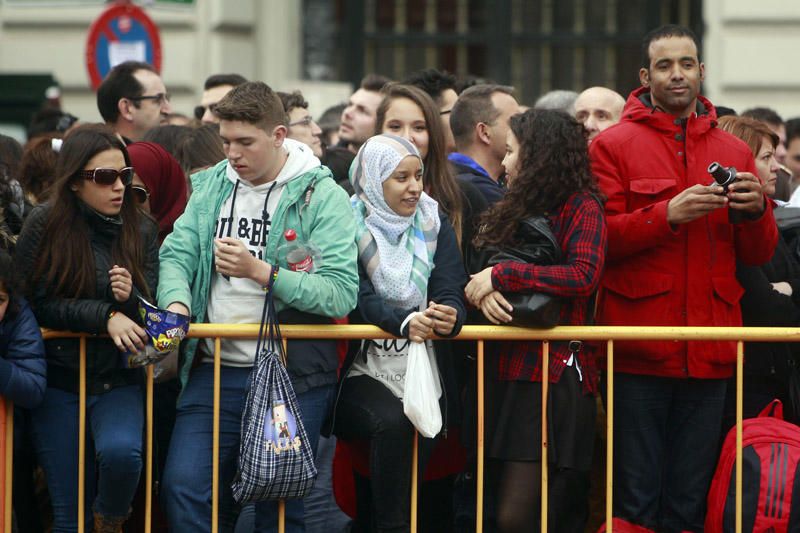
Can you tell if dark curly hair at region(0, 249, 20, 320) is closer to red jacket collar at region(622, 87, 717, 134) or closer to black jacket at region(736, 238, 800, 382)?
red jacket collar at region(622, 87, 717, 134)

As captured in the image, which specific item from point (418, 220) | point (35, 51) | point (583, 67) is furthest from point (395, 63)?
point (418, 220)

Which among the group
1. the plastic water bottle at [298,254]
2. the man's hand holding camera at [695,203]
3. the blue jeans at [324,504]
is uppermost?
the man's hand holding camera at [695,203]

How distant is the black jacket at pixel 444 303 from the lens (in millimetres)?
5273

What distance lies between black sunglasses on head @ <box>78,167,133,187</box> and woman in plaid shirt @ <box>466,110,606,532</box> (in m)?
1.36

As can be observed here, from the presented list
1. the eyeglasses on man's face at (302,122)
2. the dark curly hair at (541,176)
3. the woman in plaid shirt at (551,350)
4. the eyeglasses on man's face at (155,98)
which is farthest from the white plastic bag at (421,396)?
the eyeglasses on man's face at (155,98)

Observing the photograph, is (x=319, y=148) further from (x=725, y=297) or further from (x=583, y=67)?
(x=583, y=67)

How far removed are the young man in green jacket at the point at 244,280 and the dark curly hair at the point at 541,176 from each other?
0.59 m

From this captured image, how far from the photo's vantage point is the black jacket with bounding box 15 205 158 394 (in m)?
5.13

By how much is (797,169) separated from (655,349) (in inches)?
152

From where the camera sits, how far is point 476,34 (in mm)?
13203


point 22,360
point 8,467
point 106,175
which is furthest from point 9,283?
point 8,467

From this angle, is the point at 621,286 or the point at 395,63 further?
the point at 395,63

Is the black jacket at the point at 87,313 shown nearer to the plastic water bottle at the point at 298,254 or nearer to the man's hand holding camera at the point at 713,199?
the plastic water bottle at the point at 298,254

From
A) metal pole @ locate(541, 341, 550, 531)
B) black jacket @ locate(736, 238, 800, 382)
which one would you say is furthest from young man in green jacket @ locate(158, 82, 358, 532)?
black jacket @ locate(736, 238, 800, 382)
